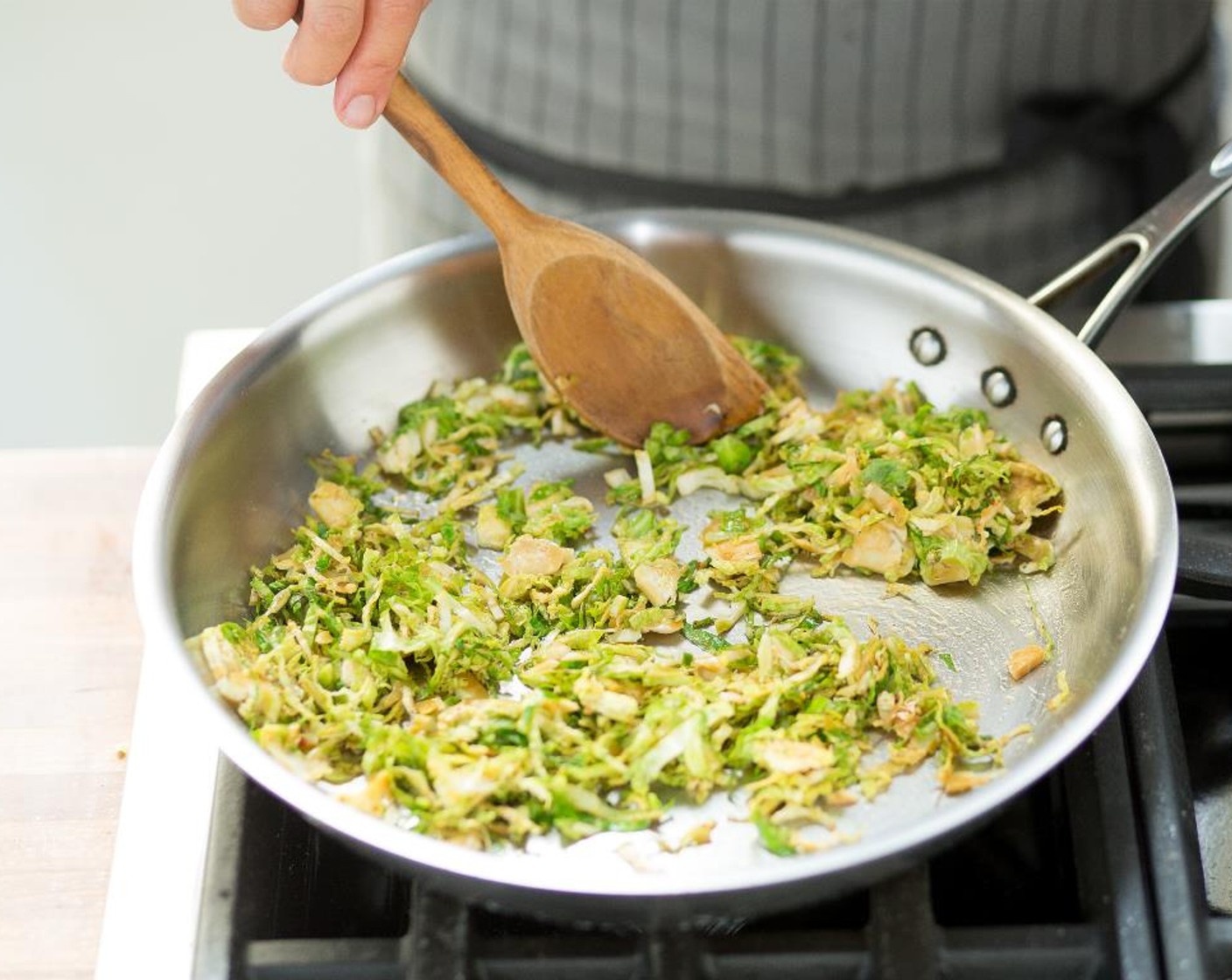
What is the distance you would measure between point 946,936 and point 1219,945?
0.54ft

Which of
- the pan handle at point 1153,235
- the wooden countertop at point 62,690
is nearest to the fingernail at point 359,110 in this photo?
the wooden countertop at point 62,690

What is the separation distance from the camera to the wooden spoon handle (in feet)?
3.96

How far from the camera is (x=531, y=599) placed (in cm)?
120

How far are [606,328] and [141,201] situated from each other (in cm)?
199

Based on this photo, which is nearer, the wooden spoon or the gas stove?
the gas stove

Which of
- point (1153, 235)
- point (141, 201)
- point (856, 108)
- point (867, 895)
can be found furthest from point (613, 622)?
point (141, 201)

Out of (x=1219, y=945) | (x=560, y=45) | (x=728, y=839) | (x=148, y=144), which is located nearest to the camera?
(x=1219, y=945)

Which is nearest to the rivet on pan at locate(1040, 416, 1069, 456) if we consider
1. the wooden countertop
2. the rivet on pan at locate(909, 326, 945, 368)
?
the rivet on pan at locate(909, 326, 945, 368)

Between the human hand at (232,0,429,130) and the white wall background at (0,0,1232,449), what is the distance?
1635 millimetres

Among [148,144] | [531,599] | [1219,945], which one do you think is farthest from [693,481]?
[148,144]

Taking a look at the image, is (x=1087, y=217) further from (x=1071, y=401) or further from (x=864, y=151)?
(x=1071, y=401)

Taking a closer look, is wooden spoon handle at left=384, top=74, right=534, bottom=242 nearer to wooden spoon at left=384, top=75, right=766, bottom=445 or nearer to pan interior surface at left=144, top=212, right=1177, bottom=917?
wooden spoon at left=384, top=75, right=766, bottom=445

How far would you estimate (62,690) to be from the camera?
3.76ft

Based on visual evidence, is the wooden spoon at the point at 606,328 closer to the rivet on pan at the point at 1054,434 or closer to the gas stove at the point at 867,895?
the rivet on pan at the point at 1054,434
